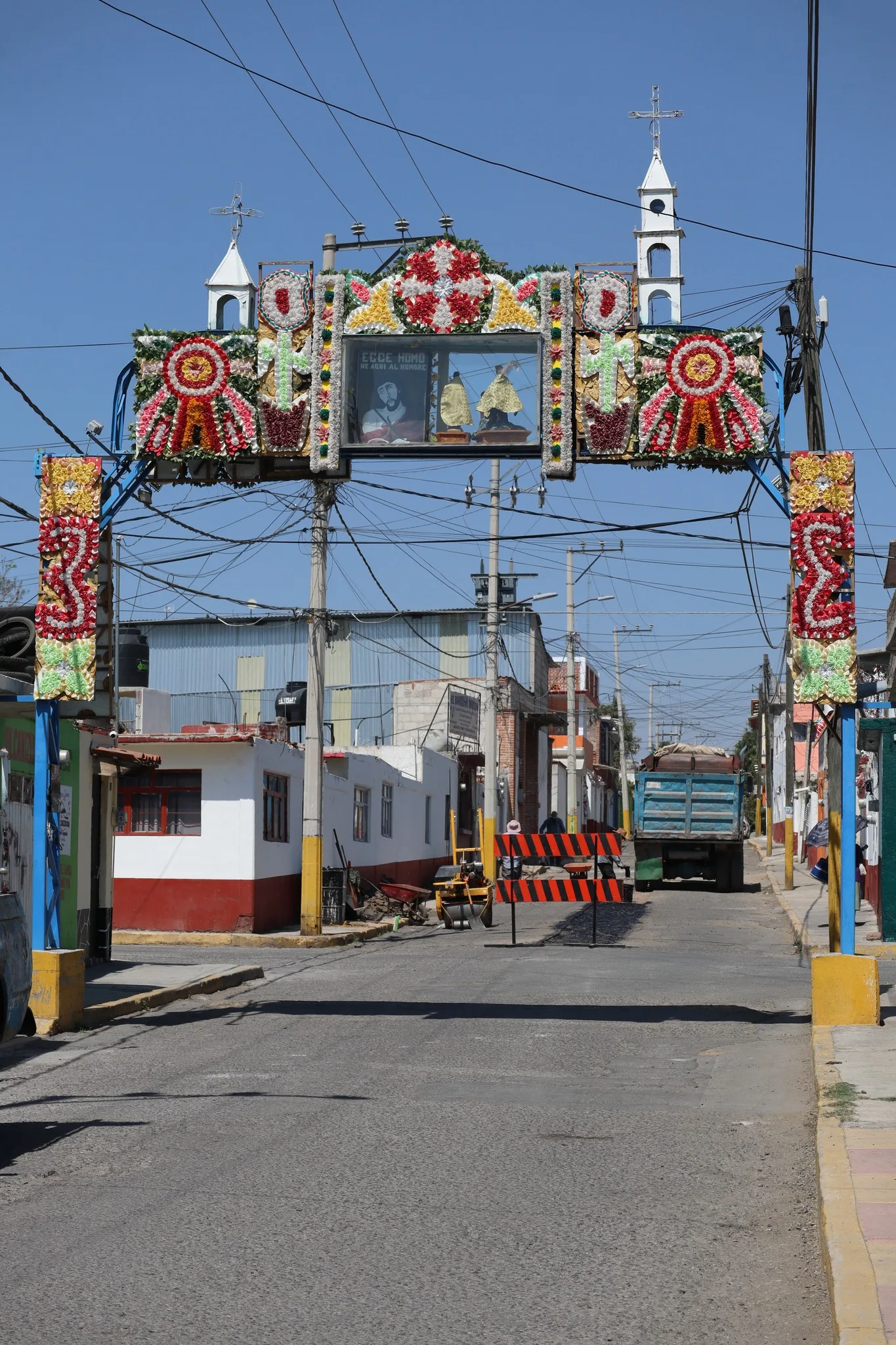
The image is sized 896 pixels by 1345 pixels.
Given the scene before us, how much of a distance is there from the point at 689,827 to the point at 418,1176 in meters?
32.2

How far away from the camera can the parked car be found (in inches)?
378

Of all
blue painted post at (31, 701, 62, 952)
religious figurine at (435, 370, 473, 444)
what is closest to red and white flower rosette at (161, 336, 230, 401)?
religious figurine at (435, 370, 473, 444)

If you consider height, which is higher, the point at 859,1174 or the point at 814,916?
the point at 859,1174

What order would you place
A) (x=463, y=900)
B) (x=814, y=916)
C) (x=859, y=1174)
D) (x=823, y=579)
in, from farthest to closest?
(x=463, y=900) < (x=814, y=916) < (x=823, y=579) < (x=859, y=1174)

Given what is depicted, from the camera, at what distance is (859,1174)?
727 centimetres

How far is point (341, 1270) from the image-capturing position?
6219 millimetres

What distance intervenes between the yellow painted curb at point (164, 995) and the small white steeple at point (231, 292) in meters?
7.05

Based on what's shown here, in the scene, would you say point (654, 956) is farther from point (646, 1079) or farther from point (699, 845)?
point (699, 845)

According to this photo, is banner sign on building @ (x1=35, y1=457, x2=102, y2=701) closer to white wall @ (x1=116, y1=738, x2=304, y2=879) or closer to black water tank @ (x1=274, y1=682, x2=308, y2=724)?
Answer: white wall @ (x1=116, y1=738, x2=304, y2=879)

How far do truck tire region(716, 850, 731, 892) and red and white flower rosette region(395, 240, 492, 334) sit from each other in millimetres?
27849

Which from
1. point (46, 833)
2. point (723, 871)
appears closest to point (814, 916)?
point (723, 871)

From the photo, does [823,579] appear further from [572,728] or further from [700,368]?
[572,728]

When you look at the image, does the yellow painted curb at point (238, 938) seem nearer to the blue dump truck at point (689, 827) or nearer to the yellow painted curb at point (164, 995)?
the yellow painted curb at point (164, 995)

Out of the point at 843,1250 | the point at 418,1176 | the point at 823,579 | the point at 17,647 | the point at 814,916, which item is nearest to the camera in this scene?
the point at 843,1250
